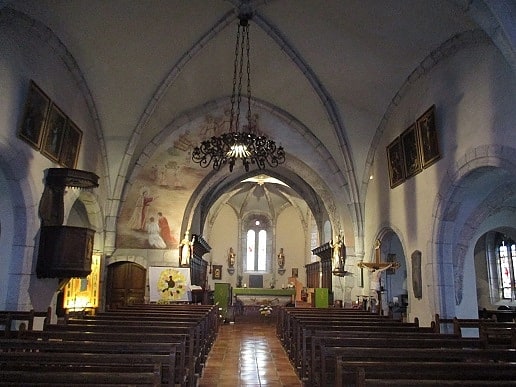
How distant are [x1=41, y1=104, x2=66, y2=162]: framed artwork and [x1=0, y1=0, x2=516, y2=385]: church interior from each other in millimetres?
42

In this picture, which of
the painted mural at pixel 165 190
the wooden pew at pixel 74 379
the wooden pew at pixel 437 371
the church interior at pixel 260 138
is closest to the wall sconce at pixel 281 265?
the church interior at pixel 260 138

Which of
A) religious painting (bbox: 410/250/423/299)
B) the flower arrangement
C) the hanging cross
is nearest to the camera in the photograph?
religious painting (bbox: 410/250/423/299)

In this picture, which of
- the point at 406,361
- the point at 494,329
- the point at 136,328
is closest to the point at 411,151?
the point at 494,329

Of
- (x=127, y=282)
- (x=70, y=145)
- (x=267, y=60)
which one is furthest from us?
(x=127, y=282)

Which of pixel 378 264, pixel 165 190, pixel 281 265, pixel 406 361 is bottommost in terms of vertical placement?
pixel 406 361


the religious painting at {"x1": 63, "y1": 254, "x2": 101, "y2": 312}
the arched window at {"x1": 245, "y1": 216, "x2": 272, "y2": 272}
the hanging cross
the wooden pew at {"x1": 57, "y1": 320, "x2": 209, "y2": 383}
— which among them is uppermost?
the arched window at {"x1": 245, "y1": 216, "x2": 272, "y2": 272}

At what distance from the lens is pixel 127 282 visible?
14.4 m

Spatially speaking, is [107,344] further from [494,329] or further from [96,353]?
[494,329]

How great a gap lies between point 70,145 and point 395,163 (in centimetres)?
778

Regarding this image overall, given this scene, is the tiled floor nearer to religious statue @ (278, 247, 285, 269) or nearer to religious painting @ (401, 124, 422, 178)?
religious painting @ (401, 124, 422, 178)

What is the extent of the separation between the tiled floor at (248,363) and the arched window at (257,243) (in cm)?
1439

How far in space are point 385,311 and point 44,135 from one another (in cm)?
991

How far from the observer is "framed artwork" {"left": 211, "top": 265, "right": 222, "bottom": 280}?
25984mm

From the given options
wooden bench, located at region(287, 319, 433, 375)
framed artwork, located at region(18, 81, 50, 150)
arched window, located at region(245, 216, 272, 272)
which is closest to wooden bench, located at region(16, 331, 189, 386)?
wooden bench, located at region(287, 319, 433, 375)
